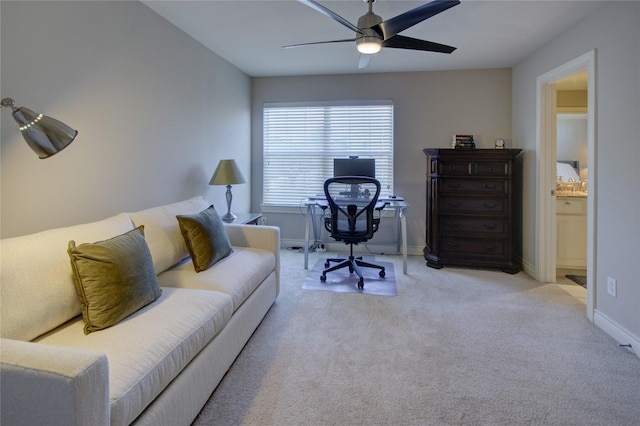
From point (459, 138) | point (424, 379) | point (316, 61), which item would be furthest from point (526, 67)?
point (424, 379)

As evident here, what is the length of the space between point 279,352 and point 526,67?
13.3ft

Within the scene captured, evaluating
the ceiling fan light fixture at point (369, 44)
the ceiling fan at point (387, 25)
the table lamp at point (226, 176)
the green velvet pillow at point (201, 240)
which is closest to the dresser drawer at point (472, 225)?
the ceiling fan at point (387, 25)

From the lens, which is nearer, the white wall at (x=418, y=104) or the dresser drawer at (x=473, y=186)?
the dresser drawer at (x=473, y=186)

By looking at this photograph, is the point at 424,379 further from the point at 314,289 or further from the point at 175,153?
the point at 175,153

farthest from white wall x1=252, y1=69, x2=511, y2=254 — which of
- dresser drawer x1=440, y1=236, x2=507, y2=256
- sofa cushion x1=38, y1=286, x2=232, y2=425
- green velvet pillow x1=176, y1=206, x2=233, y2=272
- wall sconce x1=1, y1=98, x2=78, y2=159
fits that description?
wall sconce x1=1, y1=98, x2=78, y2=159

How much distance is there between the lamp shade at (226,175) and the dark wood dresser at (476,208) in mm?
2314

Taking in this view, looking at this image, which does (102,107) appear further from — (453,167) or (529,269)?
(529,269)

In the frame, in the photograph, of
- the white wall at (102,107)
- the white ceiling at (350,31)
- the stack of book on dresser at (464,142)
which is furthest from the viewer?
the stack of book on dresser at (464,142)

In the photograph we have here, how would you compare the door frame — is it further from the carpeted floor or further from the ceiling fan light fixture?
the ceiling fan light fixture

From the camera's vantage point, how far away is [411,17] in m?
2.04

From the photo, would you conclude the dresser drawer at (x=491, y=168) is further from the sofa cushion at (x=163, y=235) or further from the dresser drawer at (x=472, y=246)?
the sofa cushion at (x=163, y=235)

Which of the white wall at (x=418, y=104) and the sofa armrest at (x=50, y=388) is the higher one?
the white wall at (x=418, y=104)

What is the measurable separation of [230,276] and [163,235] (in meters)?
0.54

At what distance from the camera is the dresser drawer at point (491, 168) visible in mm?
3723
